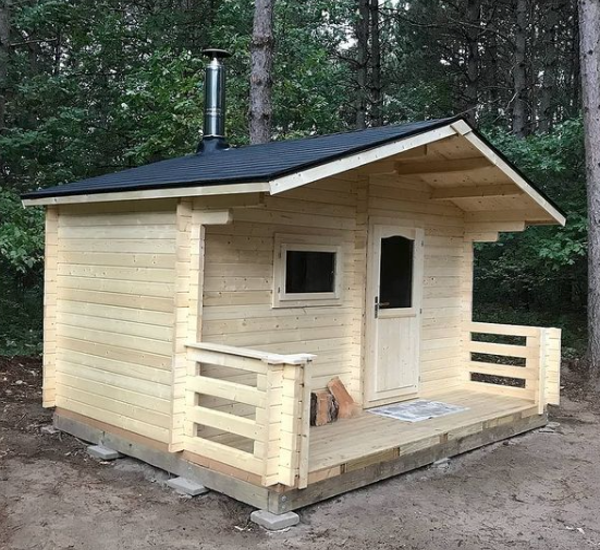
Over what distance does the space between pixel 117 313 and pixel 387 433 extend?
7.29 feet

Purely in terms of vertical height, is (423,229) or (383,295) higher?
(423,229)

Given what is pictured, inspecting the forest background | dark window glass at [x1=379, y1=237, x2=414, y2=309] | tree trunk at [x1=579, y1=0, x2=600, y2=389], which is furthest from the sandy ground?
tree trunk at [x1=579, y1=0, x2=600, y2=389]

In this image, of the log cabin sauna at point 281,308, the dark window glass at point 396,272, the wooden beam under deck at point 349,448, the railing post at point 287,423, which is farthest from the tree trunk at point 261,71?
the railing post at point 287,423

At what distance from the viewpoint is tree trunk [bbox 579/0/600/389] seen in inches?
306

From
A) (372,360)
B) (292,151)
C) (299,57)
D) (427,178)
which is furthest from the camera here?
(299,57)

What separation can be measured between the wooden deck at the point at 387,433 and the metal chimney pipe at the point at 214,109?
288 centimetres

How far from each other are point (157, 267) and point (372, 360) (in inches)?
85.1

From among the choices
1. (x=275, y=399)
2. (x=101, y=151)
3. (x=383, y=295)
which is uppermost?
(x=101, y=151)

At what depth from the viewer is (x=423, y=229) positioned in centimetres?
609

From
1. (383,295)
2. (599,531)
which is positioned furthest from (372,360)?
(599,531)

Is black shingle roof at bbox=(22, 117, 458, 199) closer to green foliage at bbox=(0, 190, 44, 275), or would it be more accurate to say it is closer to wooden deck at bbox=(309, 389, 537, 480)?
green foliage at bbox=(0, 190, 44, 275)

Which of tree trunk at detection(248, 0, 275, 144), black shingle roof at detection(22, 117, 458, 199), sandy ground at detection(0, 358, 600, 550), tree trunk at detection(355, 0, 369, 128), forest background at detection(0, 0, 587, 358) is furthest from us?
tree trunk at detection(355, 0, 369, 128)

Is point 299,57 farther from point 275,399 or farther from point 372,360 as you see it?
point 275,399

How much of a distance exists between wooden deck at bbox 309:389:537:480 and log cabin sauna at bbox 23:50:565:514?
0.02 metres
